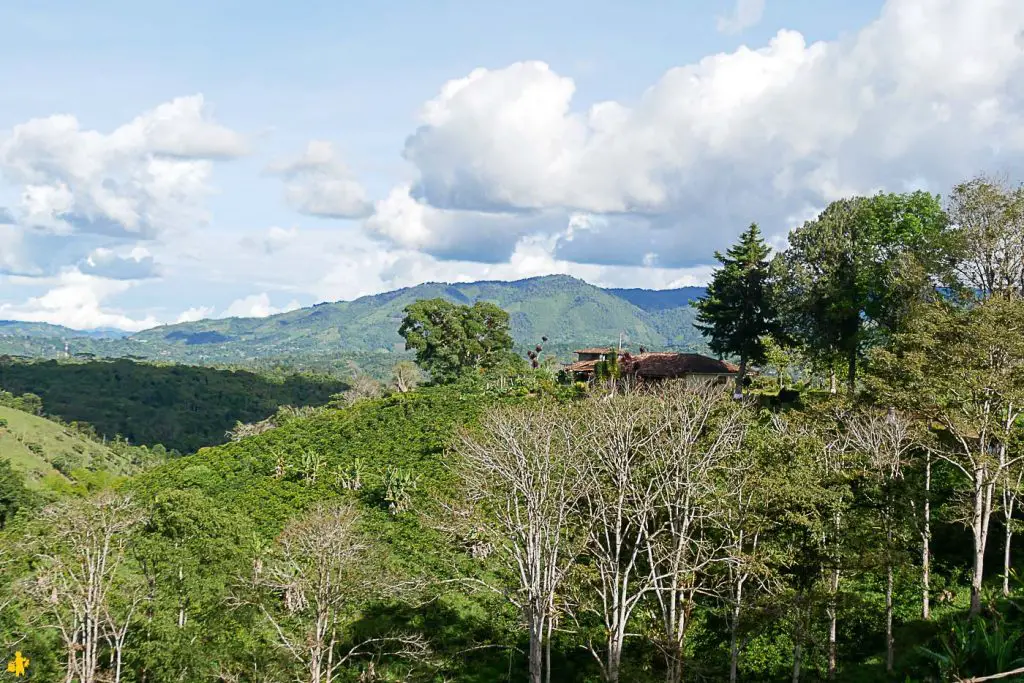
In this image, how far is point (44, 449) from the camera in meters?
126

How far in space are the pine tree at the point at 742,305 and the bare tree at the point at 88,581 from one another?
36.3 meters

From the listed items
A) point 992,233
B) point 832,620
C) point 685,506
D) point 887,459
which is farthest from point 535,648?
point 992,233

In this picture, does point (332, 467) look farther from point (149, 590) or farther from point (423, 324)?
point (423, 324)

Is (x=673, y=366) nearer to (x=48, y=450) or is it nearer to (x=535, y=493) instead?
(x=535, y=493)

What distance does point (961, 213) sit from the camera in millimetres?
34750

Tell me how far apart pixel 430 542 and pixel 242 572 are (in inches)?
513

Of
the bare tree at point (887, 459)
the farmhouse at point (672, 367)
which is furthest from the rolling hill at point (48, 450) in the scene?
the bare tree at point (887, 459)

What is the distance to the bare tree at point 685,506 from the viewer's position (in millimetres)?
20781

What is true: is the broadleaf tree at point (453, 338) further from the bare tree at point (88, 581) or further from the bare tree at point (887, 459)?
the bare tree at point (887, 459)

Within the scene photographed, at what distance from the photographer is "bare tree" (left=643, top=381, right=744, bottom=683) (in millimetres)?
20781

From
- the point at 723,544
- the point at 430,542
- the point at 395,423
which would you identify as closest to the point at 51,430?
the point at 395,423

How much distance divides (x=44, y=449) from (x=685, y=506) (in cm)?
13711

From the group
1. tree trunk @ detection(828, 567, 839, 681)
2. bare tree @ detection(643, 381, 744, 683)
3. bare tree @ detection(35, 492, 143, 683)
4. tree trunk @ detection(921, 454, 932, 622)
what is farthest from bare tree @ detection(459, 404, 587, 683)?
bare tree @ detection(35, 492, 143, 683)

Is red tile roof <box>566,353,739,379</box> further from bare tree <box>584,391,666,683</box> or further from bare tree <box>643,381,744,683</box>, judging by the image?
bare tree <box>643,381,744,683</box>
